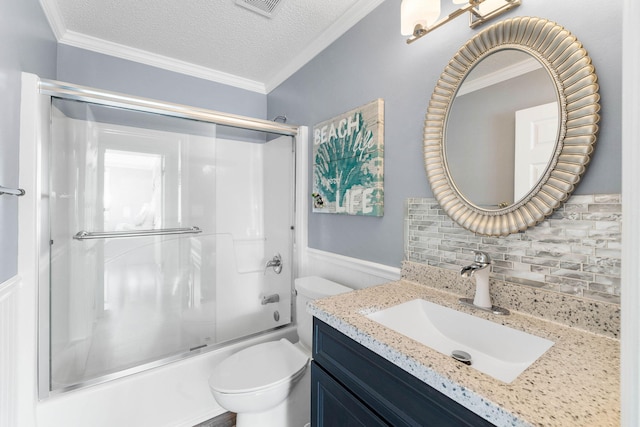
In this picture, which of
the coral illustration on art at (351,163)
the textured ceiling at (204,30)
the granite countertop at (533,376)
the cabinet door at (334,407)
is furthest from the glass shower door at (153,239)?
the granite countertop at (533,376)

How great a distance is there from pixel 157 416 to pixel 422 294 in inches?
62.7

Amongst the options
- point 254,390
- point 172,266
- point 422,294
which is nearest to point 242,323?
point 172,266

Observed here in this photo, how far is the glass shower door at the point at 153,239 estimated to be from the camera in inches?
66.6

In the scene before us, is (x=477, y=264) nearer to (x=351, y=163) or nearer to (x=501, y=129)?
(x=501, y=129)

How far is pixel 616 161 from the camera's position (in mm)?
750

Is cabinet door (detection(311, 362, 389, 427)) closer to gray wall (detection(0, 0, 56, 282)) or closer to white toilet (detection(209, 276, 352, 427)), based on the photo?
white toilet (detection(209, 276, 352, 427))

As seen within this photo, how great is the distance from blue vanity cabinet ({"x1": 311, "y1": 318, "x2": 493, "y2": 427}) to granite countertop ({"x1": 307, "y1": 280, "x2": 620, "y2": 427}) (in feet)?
0.11

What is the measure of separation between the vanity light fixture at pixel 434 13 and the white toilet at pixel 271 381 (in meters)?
1.28

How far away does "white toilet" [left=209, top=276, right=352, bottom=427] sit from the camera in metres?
1.24

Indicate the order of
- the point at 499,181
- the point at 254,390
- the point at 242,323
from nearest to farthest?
the point at 499,181 → the point at 254,390 → the point at 242,323

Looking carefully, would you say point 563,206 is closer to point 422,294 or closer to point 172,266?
point 422,294

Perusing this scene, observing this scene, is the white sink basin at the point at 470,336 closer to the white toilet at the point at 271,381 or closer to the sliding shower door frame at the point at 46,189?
the white toilet at the point at 271,381

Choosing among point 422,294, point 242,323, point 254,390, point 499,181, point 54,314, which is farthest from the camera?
point 242,323

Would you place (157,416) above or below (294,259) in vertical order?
below
